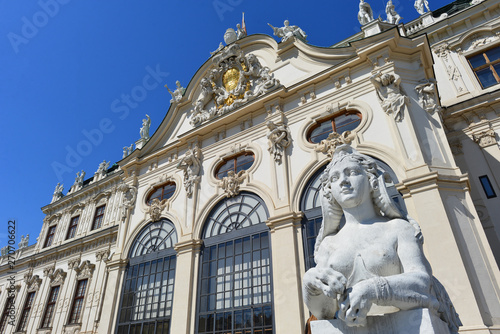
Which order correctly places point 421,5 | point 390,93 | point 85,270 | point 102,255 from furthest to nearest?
1. point 85,270
2. point 102,255
3. point 421,5
4. point 390,93

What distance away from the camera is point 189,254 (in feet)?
43.3

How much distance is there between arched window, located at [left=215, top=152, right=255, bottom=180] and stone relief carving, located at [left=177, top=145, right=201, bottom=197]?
3.42ft

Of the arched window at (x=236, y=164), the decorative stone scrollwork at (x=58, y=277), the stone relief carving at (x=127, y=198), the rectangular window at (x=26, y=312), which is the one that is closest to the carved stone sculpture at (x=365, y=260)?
the arched window at (x=236, y=164)

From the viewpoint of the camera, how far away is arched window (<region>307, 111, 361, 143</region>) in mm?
11977

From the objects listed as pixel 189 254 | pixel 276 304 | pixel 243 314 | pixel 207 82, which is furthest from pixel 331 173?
pixel 207 82

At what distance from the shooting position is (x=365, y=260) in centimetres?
288

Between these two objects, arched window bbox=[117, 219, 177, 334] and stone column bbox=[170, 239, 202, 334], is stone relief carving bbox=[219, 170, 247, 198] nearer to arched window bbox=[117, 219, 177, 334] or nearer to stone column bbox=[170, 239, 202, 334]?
stone column bbox=[170, 239, 202, 334]

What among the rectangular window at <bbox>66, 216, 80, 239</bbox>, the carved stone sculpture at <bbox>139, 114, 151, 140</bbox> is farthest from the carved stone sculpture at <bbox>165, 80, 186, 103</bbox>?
the rectangular window at <bbox>66, 216, 80, 239</bbox>

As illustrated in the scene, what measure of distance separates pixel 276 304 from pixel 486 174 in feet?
27.9

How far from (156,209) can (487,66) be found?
52.2 ft

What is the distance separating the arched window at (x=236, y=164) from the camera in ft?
46.2

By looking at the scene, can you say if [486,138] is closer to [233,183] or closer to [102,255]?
[233,183]

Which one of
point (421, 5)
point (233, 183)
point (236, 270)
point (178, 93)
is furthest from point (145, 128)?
point (421, 5)

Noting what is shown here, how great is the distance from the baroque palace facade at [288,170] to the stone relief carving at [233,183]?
2.5 inches
